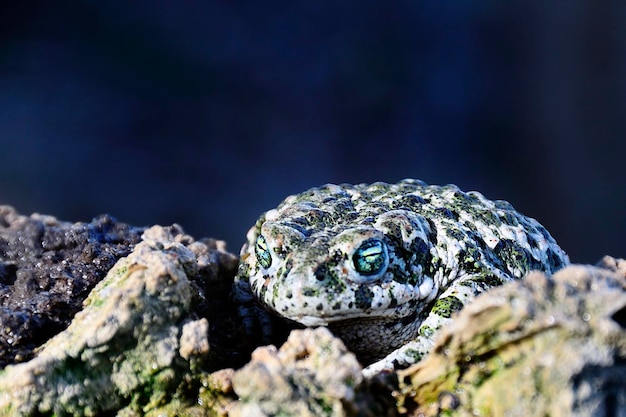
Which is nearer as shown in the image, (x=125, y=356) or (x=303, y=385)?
(x=303, y=385)

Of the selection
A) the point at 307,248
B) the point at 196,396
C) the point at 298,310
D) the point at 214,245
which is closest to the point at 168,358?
the point at 196,396

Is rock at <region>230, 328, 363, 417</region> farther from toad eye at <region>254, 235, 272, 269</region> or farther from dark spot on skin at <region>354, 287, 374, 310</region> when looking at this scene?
toad eye at <region>254, 235, 272, 269</region>

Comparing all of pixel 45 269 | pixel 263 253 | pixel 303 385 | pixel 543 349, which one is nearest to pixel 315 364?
pixel 303 385

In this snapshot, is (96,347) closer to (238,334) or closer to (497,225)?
(238,334)

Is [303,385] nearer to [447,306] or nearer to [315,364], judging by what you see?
[315,364]

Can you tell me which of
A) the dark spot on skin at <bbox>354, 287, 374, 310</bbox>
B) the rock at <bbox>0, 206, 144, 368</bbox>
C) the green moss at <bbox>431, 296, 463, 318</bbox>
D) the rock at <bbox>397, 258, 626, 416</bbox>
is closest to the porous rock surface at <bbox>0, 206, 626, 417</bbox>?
the rock at <bbox>397, 258, 626, 416</bbox>

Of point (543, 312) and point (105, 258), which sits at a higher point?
point (105, 258)

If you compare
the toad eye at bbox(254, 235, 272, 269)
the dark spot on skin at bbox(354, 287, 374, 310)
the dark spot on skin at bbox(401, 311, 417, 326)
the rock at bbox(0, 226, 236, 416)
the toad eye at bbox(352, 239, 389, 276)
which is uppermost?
the toad eye at bbox(254, 235, 272, 269)
